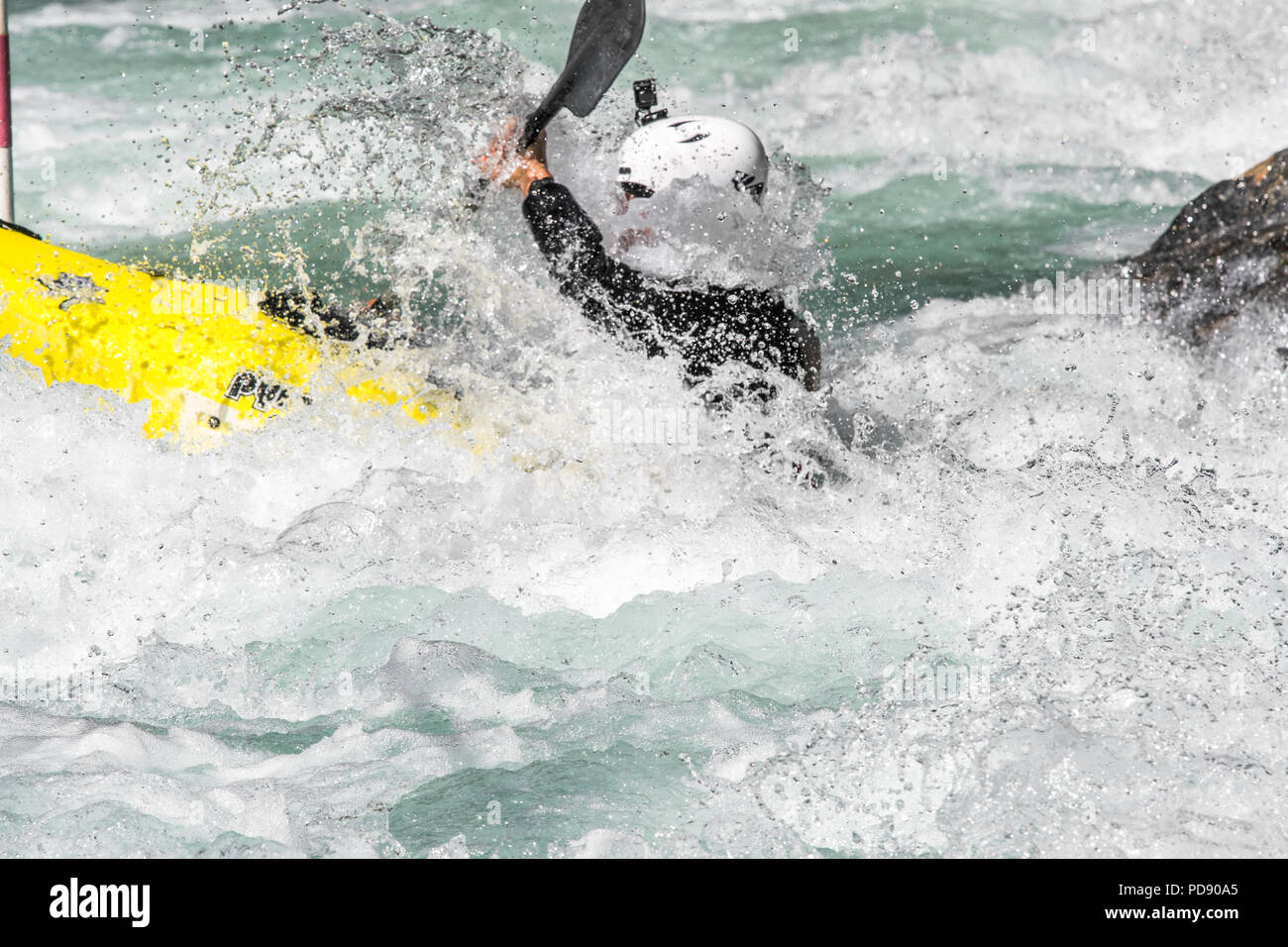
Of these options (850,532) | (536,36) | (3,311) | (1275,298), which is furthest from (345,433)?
(536,36)

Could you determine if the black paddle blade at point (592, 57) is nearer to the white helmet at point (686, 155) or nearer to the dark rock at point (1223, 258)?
the white helmet at point (686, 155)

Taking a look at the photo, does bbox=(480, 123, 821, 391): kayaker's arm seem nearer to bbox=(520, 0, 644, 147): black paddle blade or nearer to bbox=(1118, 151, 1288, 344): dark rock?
bbox=(520, 0, 644, 147): black paddle blade

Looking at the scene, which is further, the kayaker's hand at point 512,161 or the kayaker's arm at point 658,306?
the kayaker's hand at point 512,161

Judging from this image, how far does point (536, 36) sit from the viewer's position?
32.4 ft

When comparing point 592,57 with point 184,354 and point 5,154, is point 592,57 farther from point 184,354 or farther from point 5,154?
point 5,154

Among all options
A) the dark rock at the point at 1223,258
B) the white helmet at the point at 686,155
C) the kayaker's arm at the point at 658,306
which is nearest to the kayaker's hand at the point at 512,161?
the kayaker's arm at the point at 658,306

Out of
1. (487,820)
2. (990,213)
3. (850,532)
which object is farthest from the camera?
(990,213)

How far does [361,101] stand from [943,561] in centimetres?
280

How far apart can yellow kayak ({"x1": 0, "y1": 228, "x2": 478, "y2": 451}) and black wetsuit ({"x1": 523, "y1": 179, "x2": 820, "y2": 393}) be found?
0.64 metres

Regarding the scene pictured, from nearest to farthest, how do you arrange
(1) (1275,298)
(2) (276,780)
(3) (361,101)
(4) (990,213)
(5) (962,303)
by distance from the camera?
(2) (276,780)
(3) (361,101)
(1) (1275,298)
(5) (962,303)
(4) (990,213)

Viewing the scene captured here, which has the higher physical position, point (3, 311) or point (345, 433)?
point (3, 311)

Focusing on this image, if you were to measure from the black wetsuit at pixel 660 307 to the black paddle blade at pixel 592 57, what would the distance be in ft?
1.48

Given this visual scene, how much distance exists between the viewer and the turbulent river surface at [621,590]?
2.34 m
